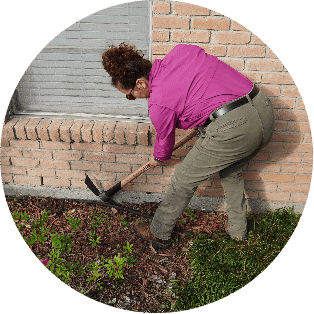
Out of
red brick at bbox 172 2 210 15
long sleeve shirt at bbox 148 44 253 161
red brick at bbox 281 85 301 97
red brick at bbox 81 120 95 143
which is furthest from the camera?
red brick at bbox 81 120 95 143

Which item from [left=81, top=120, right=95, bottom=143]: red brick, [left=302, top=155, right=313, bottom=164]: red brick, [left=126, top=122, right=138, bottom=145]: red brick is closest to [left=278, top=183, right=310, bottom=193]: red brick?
[left=302, top=155, right=313, bottom=164]: red brick

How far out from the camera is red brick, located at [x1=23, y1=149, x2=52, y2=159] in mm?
3504

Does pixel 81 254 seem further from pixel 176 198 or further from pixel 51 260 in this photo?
pixel 176 198

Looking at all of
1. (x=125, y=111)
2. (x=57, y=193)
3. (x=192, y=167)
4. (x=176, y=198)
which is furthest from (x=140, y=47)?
(x=57, y=193)

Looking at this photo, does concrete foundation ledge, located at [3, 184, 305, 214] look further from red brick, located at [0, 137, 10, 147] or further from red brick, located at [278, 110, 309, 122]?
red brick, located at [278, 110, 309, 122]

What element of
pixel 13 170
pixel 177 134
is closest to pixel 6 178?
pixel 13 170

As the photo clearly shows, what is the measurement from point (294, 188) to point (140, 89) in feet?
6.99

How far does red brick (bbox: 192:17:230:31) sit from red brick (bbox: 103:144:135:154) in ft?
4.54

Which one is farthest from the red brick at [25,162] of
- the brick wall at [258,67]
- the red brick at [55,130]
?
the brick wall at [258,67]

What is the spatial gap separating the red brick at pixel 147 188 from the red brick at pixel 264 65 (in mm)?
1629

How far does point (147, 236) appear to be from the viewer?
317cm

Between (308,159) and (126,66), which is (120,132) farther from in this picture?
(308,159)

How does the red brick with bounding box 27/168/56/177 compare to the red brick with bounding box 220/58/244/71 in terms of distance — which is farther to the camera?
the red brick with bounding box 27/168/56/177

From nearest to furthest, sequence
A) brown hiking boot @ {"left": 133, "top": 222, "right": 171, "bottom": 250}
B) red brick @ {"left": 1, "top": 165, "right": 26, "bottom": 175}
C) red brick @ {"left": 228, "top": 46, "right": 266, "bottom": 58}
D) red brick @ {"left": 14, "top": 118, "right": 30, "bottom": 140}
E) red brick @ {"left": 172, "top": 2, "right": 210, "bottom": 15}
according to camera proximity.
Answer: red brick @ {"left": 172, "top": 2, "right": 210, "bottom": 15} → red brick @ {"left": 228, "top": 46, "right": 266, "bottom": 58} → brown hiking boot @ {"left": 133, "top": 222, "right": 171, "bottom": 250} → red brick @ {"left": 14, "top": 118, "right": 30, "bottom": 140} → red brick @ {"left": 1, "top": 165, "right": 26, "bottom": 175}
